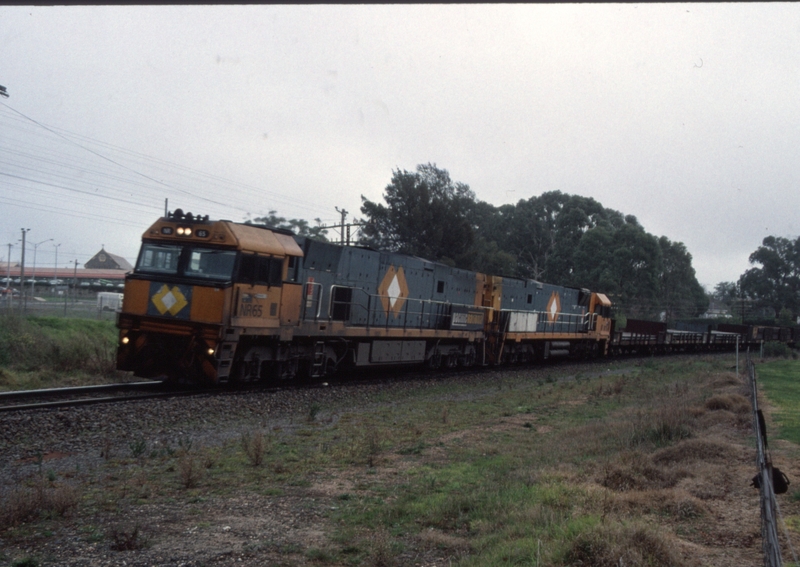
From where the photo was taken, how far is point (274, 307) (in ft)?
46.6

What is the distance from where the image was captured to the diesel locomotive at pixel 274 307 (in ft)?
42.7

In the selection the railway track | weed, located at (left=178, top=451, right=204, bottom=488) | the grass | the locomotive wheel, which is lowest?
the railway track

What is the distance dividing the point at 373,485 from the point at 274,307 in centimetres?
719

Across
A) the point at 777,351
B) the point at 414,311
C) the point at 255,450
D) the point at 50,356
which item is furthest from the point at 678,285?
the point at 255,450

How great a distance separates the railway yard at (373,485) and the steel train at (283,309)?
1.33m

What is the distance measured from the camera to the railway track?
36.8ft

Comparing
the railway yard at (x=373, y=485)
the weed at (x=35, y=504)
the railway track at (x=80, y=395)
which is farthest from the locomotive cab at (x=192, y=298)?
the weed at (x=35, y=504)

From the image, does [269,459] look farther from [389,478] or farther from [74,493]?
[74,493]

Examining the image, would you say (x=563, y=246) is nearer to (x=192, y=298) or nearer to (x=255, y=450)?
(x=192, y=298)

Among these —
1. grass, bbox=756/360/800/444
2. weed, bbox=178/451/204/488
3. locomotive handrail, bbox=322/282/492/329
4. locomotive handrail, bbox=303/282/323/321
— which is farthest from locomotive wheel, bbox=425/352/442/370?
weed, bbox=178/451/204/488

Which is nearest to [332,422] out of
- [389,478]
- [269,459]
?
[269,459]

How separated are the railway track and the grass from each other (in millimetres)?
10405

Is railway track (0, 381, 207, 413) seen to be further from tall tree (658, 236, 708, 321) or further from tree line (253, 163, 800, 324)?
tall tree (658, 236, 708, 321)

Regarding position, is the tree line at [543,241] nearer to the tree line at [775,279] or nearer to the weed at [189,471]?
the tree line at [775,279]
